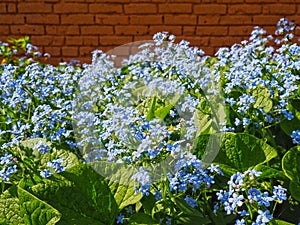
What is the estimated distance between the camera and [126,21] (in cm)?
590

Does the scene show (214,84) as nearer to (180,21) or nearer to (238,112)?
(238,112)

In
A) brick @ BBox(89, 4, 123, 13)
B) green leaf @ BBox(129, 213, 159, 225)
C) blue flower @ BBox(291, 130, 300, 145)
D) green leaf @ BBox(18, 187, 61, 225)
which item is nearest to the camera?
green leaf @ BBox(18, 187, 61, 225)

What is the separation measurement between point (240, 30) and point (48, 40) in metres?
2.08

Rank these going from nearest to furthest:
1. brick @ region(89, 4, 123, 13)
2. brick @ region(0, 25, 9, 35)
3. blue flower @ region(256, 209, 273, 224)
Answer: blue flower @ region(256, 209, 273, 224), brick @ region(89, 4, 123, 13), brick @ region(0, 25, 9, 35)

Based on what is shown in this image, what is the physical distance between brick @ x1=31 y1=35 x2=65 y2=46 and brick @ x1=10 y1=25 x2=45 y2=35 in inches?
2.3

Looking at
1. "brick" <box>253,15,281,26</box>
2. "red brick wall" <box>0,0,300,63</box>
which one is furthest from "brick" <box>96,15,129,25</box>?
"brick" <box>253,15,281,26</box>

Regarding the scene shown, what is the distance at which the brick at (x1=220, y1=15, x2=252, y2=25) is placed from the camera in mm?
5804

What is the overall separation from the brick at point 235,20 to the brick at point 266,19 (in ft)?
0.22

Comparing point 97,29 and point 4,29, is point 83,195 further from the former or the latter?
point 4,29

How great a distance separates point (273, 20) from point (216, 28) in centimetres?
60

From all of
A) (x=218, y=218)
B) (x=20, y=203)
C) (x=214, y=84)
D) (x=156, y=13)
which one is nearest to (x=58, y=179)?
(x=20, y=203)

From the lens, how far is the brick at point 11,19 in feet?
19.8

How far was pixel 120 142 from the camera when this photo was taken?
187 centimetres

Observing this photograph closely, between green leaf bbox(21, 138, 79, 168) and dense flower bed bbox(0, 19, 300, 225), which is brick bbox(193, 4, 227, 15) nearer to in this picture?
dense flower bed bbox(0, 19, 300, 225)
